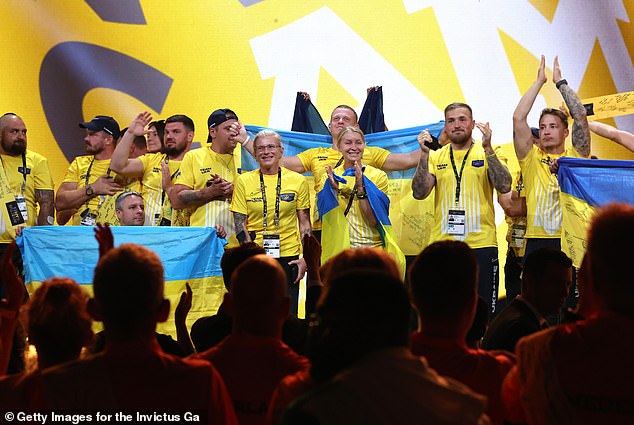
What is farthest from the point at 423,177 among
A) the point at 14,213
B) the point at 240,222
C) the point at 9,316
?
the point at 9,316

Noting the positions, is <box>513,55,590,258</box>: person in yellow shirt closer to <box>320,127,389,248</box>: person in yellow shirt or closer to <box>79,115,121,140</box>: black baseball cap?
<box>320,127,389,248</box>: person in yellow shirt

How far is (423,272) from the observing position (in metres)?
2.14

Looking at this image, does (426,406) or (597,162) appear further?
(597,162)

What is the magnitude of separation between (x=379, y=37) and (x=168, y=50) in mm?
2205

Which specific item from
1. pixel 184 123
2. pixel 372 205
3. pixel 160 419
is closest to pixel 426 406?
pixel 160 419

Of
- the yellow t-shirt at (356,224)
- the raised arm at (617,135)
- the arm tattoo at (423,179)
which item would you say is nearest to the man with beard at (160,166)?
the yellow t-shirt at (356,224)

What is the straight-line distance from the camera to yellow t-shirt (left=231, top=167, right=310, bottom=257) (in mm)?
6367

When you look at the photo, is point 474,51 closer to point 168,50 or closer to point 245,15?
point 245,15

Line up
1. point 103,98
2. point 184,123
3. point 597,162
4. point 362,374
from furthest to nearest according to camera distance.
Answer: point 103,98, point 184,123, point 597,162, point 362,374

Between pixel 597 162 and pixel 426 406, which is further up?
pixel 597 162

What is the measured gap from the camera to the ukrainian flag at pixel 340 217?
20.3 ft

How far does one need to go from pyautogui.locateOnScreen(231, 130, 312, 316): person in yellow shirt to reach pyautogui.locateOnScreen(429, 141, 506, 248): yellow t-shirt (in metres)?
1.02

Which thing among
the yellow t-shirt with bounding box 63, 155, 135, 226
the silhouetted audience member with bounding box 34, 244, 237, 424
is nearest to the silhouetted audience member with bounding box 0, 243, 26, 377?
the silhouetted audience member with bounding box 34, 244, 237, 424

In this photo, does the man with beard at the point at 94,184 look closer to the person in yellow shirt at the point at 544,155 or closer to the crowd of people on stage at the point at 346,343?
the person in yellow shirt at the point at 544,155
